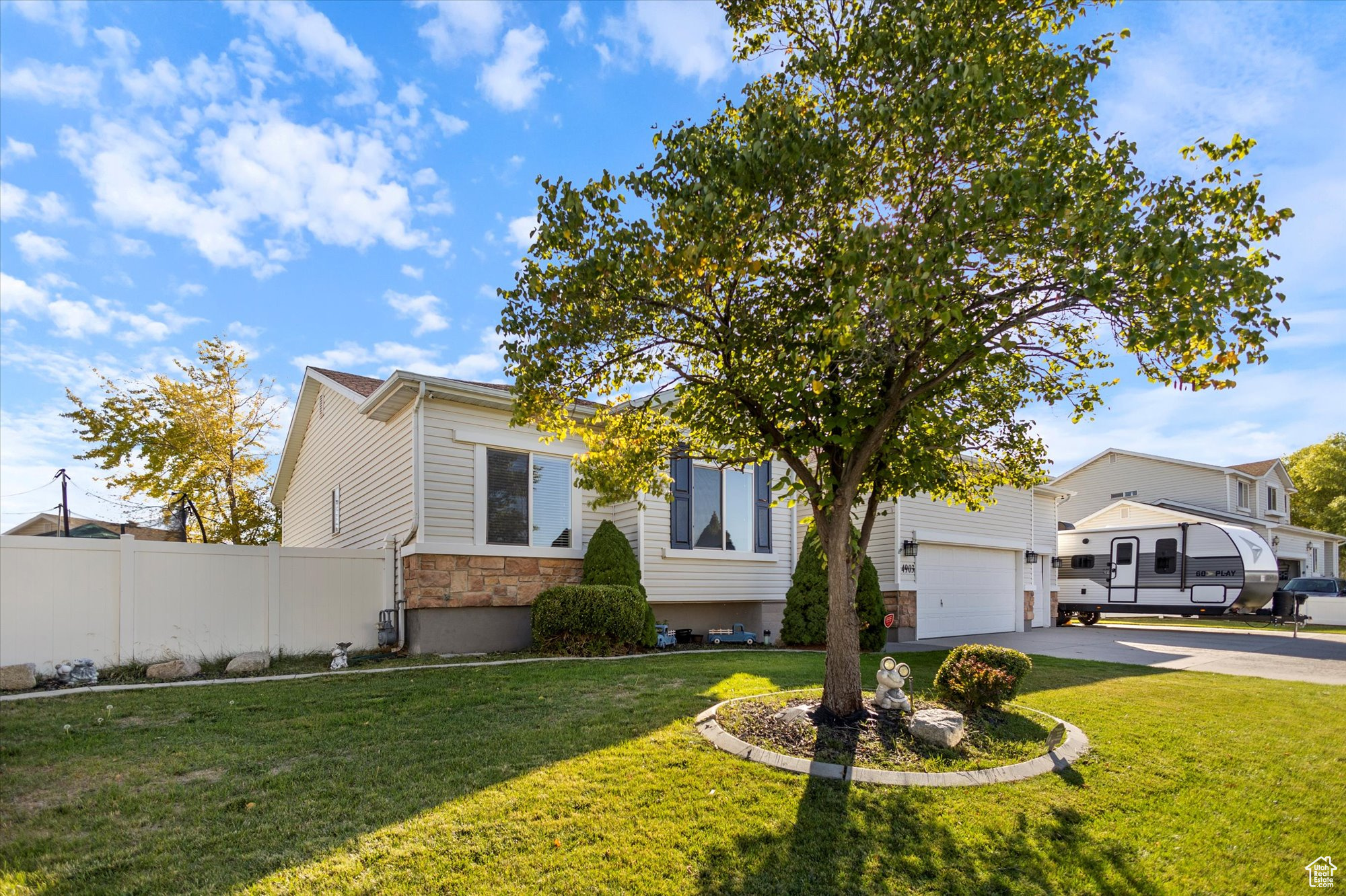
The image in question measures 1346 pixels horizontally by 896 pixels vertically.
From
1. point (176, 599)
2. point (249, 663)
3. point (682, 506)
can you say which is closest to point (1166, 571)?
point (682, 506)

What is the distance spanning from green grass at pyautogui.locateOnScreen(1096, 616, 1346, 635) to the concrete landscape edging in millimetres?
18430

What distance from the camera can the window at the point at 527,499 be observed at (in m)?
11.6

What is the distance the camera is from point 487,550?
1122cm

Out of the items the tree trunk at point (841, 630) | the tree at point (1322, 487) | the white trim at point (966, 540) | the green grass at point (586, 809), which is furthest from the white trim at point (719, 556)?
the tree at point (1322, 487)

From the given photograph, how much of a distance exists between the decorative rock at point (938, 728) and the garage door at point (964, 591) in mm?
10383

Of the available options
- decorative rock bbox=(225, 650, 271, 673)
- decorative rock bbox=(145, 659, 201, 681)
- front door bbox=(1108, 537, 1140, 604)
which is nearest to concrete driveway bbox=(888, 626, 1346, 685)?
front door bbox=(1108, 537, 1140, 604)

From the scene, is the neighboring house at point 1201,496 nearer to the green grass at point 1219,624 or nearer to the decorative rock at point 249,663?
the green grass at point 1219,624

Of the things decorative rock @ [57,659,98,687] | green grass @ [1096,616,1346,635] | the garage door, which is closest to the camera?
decorative rock @ [57,659,98,687]

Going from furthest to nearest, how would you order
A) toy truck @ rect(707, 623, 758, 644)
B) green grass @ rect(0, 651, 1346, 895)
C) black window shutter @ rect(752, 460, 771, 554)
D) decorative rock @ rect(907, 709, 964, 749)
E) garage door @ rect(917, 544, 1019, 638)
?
garage door @ rect(917, 544, 1019, 638), black window shutter @ rect(752, 460, 771, 554), toy truck @ rect(707, 623, 758, 644), decorative rock @ rect(907, 709, 964, 749), green grass @ rect(0, 651, 1346, 895)

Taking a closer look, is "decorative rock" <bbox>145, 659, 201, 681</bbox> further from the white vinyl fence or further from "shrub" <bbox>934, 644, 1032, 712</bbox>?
"shrub" <bbox>934, 644, 1032, 712</bbox>

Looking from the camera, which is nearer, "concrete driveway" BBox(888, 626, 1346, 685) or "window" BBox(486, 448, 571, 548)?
"concrete driveway" BBox(888, 626, 1346, 685)

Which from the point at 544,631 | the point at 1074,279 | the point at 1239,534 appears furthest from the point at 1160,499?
the point at 1074,279

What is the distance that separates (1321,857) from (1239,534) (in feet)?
61.2

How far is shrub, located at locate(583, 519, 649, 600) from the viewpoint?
11578mm
